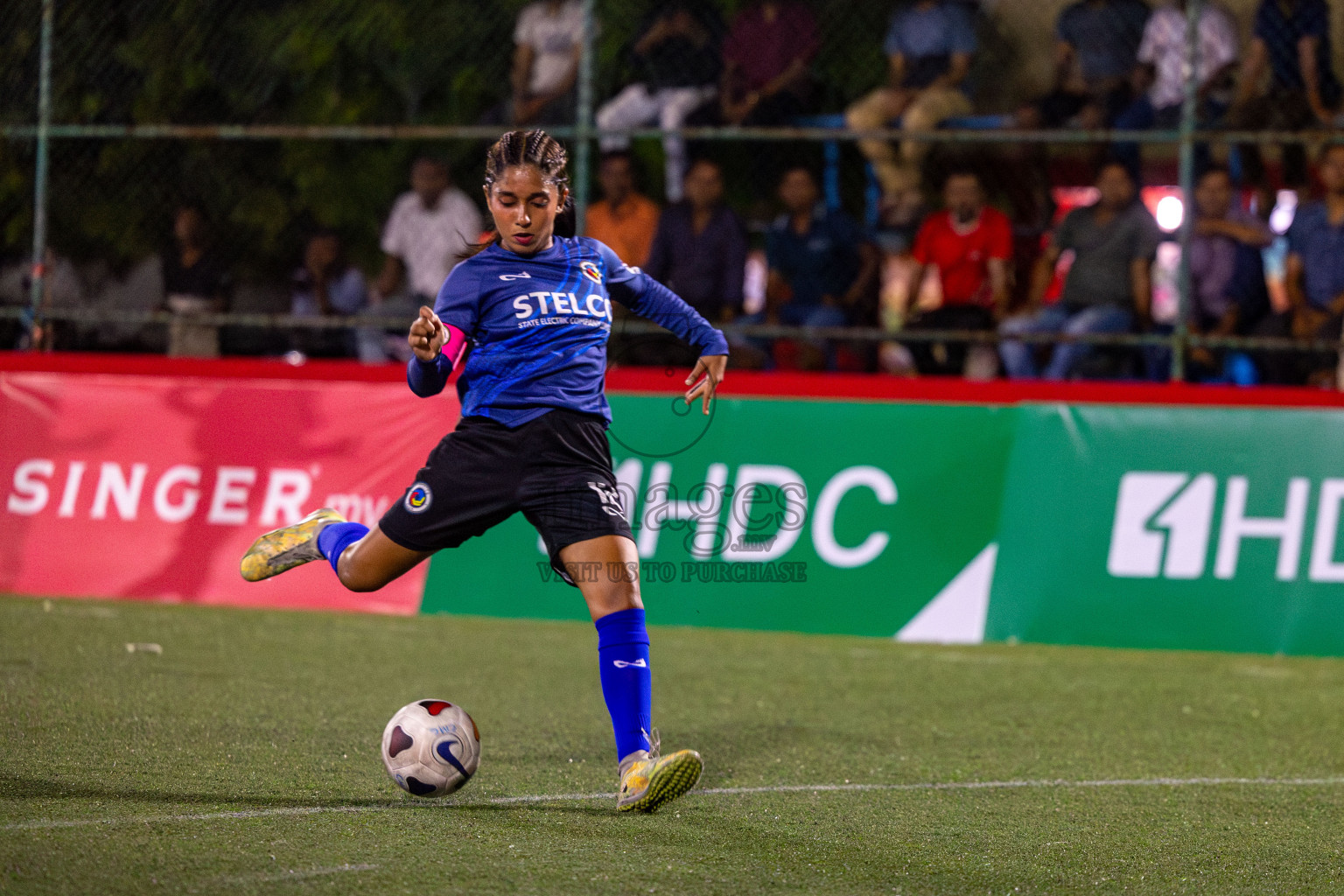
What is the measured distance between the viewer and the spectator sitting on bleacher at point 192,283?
10906 millimetres

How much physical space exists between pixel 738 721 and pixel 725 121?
221 inches

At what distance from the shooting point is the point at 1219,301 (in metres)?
10.2

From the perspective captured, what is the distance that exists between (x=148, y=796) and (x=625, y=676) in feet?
4.37

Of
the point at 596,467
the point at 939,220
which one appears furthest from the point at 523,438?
the point at 939,220

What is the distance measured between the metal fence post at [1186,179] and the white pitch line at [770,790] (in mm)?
4146

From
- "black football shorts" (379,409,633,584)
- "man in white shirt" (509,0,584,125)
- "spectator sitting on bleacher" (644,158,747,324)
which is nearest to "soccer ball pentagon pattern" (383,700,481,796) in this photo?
"black football shorts" (379,409,633,584)

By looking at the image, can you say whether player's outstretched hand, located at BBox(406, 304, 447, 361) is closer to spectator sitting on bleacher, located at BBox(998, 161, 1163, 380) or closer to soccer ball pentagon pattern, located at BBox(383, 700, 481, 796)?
soccer ball pentagon pattern, located at BBox(383, 700, 481, 796)

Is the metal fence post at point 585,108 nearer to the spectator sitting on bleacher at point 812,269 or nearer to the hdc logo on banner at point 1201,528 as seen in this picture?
the spectator sitting on bleacher at point 812,269

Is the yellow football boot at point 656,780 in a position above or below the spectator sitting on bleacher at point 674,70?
below

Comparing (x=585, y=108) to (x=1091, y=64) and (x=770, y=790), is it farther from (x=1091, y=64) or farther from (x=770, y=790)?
(x=770, y=790)

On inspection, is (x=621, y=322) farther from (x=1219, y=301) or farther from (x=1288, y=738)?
(x=1288, y=738)

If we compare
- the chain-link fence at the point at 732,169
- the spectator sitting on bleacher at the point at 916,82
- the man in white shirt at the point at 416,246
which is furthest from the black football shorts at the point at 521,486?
the spectator sitting on bleacher at the point at 916,82

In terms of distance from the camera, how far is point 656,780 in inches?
178

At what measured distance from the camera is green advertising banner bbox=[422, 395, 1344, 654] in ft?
27.3
